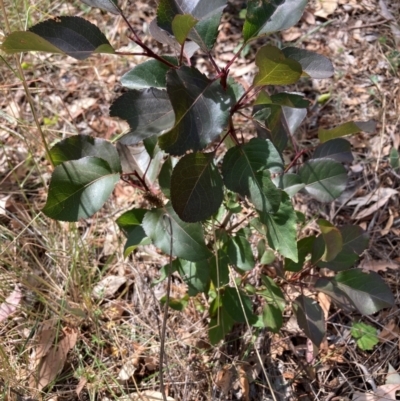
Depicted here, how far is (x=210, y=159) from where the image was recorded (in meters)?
0.92

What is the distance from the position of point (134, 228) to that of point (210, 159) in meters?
0.36

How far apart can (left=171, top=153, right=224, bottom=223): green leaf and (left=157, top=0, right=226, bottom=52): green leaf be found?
0.22 m

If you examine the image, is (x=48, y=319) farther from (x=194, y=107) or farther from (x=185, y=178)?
(x=194, y=107)

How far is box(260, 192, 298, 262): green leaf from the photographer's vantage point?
3.22 ft

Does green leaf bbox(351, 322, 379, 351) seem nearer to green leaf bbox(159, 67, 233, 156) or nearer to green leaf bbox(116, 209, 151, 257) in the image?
green leaf bbox(116, 209, 151, 257)

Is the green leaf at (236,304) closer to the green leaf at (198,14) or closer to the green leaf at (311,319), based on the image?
the green leaf at (311,319)

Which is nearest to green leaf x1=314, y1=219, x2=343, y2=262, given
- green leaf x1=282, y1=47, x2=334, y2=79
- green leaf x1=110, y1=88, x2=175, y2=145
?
green leaf x1=282, y1=47, x2=334, y2=79

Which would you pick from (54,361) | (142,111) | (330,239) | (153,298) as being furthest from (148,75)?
(54,361)

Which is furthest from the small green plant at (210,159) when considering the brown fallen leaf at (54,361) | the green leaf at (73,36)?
the brown fallen leaf at (54,361)

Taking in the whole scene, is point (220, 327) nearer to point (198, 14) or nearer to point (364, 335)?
point (364, 335)

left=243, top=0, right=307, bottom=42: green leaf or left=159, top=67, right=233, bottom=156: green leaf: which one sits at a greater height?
left=243, top=0, right=307, bottom=42: green leaf

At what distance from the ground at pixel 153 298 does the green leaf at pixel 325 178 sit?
48 cm

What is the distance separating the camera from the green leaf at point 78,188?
961mm

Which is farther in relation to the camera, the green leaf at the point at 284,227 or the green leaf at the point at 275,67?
the green leaf at the point at 284,227
